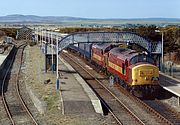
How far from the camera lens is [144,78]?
102 ft

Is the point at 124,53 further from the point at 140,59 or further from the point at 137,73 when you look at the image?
the point at 137,73

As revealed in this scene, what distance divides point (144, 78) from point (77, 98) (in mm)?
5284

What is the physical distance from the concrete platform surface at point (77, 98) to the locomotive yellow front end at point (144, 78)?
322 centimetres

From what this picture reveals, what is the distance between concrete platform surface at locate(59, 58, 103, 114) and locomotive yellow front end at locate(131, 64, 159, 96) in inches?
127

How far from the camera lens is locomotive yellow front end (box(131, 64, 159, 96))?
101 ft

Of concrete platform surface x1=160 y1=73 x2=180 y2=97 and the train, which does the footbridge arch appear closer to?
concrete platform surface x1=160 y1=73 x2=180 y2=97

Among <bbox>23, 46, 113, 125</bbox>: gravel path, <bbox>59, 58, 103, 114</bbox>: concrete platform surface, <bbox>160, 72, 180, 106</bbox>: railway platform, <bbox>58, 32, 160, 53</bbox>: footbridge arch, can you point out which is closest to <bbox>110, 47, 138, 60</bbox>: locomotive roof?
<bbox>160, 72, 180, 106</bbox>: railway platform

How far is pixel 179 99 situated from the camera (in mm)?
29625

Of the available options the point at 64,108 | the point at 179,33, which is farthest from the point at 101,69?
the point at 179,33

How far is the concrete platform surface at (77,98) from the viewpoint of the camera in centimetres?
2611

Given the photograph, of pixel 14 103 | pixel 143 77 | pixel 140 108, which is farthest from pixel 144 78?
pixel 14 103

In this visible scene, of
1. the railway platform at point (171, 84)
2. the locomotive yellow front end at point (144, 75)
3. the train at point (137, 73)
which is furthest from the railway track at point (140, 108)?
the railway platform at point (171, 84)

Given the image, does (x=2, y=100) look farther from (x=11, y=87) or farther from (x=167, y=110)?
(x=167, y=110)

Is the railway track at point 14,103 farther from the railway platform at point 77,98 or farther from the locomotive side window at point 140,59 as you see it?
the locomotive side window at point 140,59
